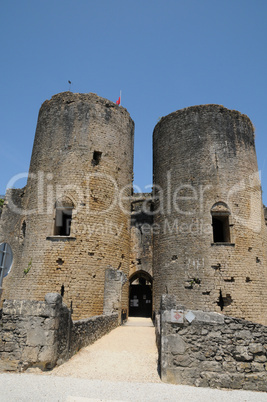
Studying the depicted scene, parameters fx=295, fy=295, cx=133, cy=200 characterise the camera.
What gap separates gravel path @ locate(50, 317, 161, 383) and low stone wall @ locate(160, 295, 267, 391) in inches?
22.5

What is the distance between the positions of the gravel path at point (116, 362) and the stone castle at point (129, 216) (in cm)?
377

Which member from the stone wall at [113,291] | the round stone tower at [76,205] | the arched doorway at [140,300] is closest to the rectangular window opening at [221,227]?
the round stone tower at [76,205]

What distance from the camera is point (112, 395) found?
14.4ft

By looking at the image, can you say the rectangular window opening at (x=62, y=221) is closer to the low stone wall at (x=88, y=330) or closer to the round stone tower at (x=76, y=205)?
the round stone tower at (x=76, y=205)

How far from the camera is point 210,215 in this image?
1248cm

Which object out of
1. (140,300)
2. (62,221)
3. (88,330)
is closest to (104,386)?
(88,330)

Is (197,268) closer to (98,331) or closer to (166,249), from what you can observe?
(166,249)

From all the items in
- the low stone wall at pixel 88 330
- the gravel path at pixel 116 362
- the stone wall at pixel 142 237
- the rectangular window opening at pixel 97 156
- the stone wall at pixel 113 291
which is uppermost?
the rectangular window opening at pixel 97 156

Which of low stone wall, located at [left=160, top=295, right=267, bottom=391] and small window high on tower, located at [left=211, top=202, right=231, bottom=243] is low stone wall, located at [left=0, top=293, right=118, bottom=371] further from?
small window high on tower, located at [left=211, top=202, right=231, bottom=243]

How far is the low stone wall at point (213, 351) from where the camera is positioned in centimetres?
480

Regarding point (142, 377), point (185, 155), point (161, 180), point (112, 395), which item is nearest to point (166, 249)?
point (161, 180)

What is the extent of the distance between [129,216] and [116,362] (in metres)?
9.26

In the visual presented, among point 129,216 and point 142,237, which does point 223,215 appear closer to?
point 142,237

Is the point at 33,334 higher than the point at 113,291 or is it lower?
lower
